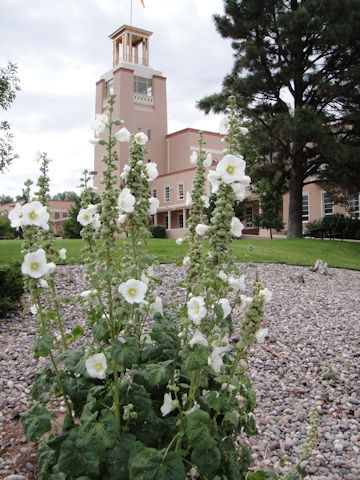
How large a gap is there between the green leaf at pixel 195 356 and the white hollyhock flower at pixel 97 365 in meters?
0.35

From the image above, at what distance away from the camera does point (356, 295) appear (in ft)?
22.9

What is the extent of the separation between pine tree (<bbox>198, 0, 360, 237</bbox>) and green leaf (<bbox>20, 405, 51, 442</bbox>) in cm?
1511

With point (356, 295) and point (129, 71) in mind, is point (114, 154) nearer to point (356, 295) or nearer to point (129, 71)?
point (356, 295)

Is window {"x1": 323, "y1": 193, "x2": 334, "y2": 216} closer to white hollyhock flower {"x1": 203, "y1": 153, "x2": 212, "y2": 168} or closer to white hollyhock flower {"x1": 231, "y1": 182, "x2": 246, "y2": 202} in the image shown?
white hollyhock flower {"x1": 203, "y1": 153, "x2": 212, "y2": 168}

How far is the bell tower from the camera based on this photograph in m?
30.7

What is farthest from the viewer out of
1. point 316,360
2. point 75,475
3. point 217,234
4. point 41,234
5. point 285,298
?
point 285,298

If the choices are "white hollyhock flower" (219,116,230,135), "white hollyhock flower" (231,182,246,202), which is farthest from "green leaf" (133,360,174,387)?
"white hollyhock flower" (219,116,230,135)

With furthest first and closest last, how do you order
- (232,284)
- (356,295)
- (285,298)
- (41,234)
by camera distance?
1. (356,295)
2. (285,298)
3. (41,234)
4. (232,284)

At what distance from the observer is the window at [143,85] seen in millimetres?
31891

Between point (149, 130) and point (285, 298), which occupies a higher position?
point (149, 130)

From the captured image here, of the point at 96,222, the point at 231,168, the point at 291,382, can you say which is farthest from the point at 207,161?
the point at 291,382

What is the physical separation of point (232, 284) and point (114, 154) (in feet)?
2.65

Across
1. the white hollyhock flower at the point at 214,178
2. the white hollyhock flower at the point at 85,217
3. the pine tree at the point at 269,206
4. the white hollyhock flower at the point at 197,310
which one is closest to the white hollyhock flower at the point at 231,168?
the white hollyhock flower at the point at 214,178

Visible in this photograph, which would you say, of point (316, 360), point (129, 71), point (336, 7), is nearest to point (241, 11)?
point (336, 7)
